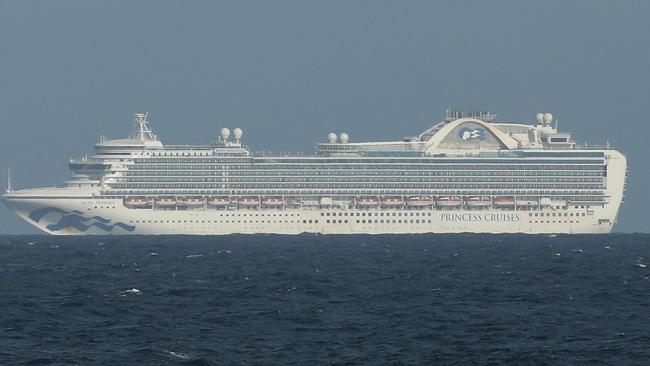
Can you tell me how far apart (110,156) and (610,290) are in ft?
270

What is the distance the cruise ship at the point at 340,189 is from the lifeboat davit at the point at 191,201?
0.09m

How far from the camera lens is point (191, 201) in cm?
13325

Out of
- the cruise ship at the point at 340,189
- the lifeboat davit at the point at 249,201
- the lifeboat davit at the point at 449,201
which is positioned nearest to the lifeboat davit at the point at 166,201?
the cruise ship at the point at 340,189

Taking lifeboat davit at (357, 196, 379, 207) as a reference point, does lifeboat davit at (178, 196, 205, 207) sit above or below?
above

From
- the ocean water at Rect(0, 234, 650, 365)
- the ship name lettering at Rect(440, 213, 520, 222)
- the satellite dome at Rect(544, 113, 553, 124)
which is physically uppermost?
the satellite dome at Rect(544, 113, 553, 124)

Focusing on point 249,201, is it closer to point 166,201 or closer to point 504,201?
point 166,201

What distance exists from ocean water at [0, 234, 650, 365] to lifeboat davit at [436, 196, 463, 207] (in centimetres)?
4658

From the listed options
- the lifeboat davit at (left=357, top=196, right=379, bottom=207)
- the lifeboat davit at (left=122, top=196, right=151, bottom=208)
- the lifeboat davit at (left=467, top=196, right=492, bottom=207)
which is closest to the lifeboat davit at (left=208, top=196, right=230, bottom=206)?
Result: the lifeboat davit at (left=122, top=196, right=151, bottom=208)

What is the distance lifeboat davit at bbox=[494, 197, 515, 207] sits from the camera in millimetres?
135125

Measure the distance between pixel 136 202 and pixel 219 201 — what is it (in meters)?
7.27

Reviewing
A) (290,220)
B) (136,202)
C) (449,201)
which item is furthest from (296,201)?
(136,202)

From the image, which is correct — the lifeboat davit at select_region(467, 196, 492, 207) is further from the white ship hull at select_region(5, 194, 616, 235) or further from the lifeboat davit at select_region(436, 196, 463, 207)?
the lifeboat davit at select_region(436, 196, 463, 207)

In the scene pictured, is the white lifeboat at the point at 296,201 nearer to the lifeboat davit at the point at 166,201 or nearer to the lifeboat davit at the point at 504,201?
the lifeboat davit at the point at 166,201

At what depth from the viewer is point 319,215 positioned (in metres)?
133
